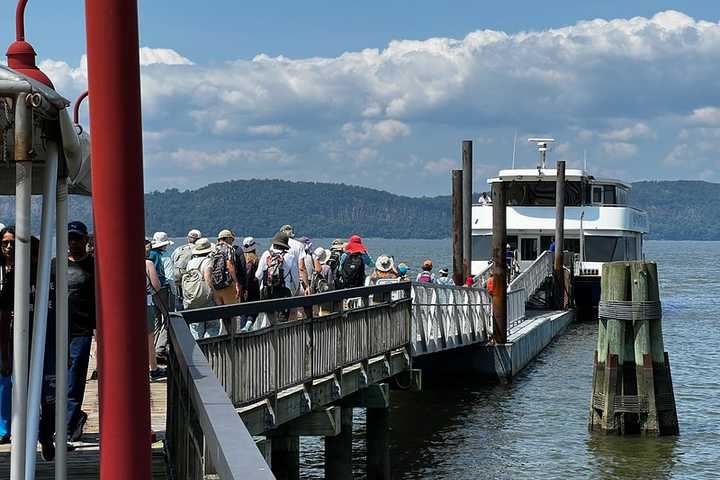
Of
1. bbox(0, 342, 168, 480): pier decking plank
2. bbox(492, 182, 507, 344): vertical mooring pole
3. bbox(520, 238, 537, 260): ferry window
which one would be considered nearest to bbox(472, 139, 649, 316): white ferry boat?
bbox(520, 238, 537, 260): ferry window

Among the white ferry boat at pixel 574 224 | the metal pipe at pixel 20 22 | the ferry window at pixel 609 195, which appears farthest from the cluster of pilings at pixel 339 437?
the ferry window at pixel 609 195

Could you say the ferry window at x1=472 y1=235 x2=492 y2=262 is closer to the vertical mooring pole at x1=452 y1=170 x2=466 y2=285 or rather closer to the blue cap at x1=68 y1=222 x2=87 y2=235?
the vertical mooring pole at x1=452 y1=170 x2=466 y2=285

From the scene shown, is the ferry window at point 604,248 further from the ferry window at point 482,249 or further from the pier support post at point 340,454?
the pier support post at point 340,454

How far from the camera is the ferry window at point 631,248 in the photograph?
4222cm

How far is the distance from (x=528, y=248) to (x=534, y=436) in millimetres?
23848

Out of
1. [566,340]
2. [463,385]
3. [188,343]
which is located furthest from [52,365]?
[566,340]

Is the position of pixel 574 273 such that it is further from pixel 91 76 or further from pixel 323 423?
pixel 91 76

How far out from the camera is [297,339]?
36.8 feet

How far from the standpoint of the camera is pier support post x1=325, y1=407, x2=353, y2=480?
44.2 feet

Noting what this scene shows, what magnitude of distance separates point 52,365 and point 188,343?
125 cm

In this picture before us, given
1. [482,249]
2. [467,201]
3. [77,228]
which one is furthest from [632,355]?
[482,249]

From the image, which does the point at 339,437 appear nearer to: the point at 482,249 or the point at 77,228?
the point at 77,228

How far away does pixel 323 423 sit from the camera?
1192cm

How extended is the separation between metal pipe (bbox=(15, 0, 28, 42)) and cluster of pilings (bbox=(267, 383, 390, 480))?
20.5 ft
